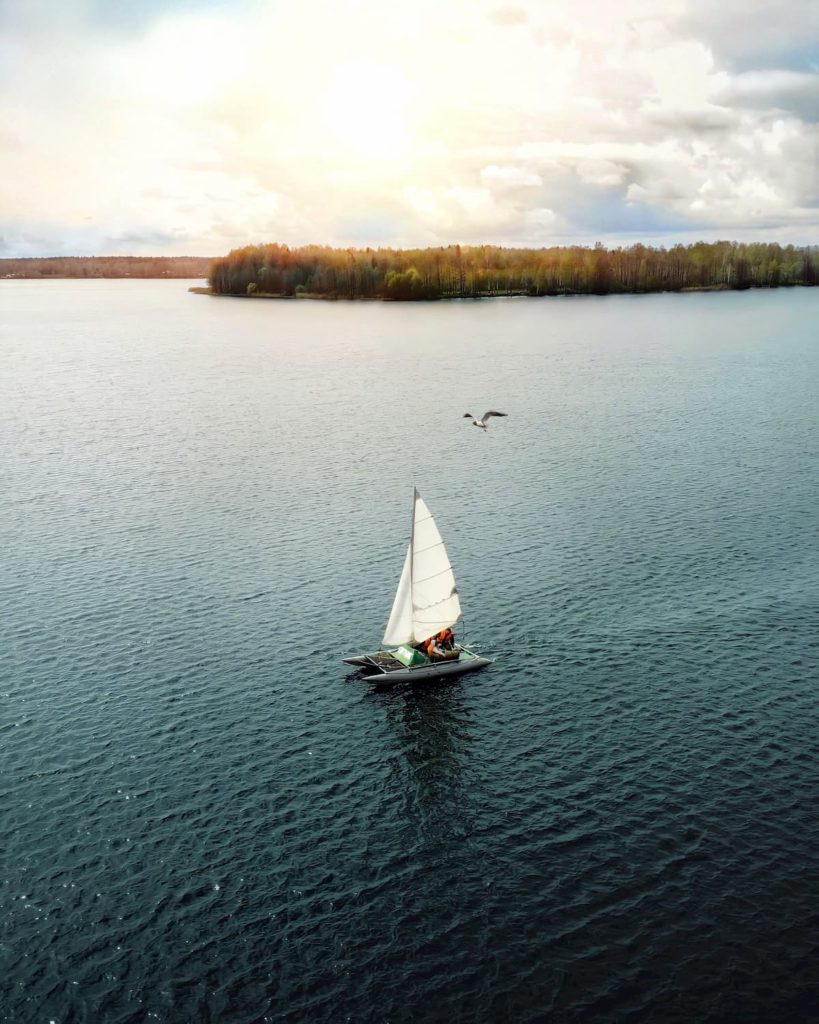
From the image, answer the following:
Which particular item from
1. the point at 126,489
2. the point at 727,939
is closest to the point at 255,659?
the point at 727,939

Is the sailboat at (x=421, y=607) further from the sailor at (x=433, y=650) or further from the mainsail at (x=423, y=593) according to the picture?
the sailor at (x=433, y=650)

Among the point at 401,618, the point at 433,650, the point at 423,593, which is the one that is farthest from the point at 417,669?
the point at 423,593

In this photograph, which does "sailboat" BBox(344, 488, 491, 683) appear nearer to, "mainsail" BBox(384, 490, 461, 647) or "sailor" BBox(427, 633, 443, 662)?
"mainsail" BBox(384, 490, 461, 647)

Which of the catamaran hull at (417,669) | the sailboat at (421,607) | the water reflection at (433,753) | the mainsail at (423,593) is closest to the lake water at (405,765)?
the water reflection at (433,753)

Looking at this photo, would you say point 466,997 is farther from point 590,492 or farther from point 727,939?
point 590,492

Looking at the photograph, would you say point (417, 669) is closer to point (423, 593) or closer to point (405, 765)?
point (423, 593)

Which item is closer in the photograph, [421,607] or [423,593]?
[421,607]
